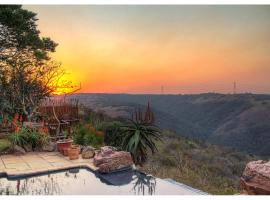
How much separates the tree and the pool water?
4.40m

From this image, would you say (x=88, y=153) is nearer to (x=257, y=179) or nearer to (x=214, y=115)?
(x=257, y=179)

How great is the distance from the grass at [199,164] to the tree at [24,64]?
11.6 ft

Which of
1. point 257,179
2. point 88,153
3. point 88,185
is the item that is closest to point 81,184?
point 88,185

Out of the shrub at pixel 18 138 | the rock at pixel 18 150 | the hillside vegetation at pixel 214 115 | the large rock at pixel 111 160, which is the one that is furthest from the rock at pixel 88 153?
the hillside vegetation at pixel 214 115

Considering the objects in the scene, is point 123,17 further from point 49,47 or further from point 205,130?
point 205,130

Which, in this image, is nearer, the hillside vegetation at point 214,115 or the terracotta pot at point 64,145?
the terracotta pot at point 64,145

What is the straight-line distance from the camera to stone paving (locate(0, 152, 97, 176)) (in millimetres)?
5996

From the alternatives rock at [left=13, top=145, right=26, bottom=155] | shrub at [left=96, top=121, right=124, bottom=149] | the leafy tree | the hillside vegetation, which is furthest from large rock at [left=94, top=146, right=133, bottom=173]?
the hillside vegetation

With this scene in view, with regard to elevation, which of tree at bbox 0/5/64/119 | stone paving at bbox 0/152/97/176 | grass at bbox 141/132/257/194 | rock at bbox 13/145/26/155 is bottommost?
grass at bbox 141/132/257/194

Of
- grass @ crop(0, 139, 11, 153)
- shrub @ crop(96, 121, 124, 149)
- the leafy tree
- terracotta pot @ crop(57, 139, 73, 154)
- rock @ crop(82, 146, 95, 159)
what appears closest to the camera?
the leafy tree

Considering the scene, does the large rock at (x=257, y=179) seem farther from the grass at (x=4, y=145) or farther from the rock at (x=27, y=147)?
the grass at (x=4, y=145)

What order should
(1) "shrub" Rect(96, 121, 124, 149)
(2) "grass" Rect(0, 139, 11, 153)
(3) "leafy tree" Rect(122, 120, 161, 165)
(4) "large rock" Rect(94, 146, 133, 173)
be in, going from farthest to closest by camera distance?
1. (1) "shrub" Rect(96, 121, 124, 149)
2. (2) "grass" Rect(0, 139, 11, 153)
3. (3) "leafy tree" Rect(122, 120, 161, 165)
4. (4) "large rock" Rect(94, 146, 133, 173)

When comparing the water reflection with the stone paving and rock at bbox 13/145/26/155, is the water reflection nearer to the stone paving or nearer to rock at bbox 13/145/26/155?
the stone paving

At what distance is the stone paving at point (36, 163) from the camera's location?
600cm
